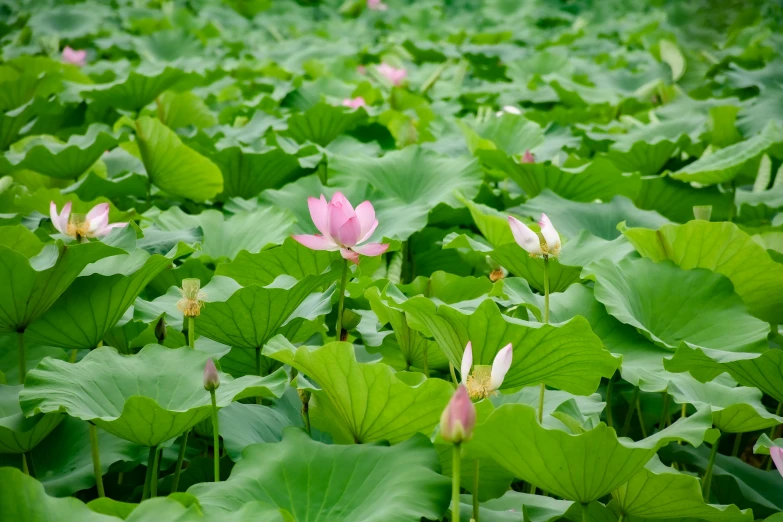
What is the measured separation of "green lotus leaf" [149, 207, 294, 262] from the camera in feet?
Answer: 5.12

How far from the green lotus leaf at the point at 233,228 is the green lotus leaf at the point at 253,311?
1.28ft

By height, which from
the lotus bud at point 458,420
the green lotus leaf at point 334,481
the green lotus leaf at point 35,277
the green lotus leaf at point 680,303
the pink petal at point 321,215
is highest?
the lotus bud at point 458,420

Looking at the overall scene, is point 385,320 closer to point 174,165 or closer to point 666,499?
point 666,499

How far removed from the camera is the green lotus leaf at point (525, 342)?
95 centimetres

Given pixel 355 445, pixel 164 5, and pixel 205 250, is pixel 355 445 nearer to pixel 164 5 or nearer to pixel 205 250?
pixel 205 250

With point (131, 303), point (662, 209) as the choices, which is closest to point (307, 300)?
point (131, 303)

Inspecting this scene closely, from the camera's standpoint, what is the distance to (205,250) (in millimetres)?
1625

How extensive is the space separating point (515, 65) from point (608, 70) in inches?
19.5

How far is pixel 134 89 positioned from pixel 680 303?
75.8 inches

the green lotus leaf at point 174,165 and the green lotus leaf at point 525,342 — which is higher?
the green lotus leaf at point 525,342

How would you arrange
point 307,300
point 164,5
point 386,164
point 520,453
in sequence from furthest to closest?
point 164,5 → point 386,164 → point 307,300 → point 520,453

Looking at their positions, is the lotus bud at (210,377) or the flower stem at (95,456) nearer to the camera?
the lotus bud at (210,377)

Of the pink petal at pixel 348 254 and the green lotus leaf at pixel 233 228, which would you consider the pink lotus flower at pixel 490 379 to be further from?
the green lotus leaf at pixel 233 228

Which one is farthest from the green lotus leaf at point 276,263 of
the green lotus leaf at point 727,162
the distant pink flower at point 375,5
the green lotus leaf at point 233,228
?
the distant pink flower at point 375,5
